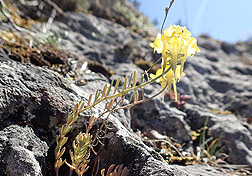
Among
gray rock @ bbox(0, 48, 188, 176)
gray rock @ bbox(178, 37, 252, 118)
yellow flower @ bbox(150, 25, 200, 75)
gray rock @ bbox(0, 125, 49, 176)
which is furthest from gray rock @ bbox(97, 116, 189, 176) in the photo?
gray rock @ bbox(178, 37, 252, 118)

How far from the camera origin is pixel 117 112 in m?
2.14

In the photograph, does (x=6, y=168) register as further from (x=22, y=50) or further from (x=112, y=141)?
(x=22, y=50)

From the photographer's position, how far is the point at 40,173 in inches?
51.0

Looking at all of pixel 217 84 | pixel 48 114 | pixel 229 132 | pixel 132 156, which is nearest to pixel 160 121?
pixel 229 132

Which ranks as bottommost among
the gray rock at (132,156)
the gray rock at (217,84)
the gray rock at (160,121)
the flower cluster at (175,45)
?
the gray rock at (132,156)

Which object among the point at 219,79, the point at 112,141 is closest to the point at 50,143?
the point at 112,141

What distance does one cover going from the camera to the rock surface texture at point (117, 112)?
4.70 ft

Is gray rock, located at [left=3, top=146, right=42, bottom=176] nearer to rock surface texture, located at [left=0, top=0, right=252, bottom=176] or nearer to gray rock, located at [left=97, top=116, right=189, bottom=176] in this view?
rock surface texture, located at [left=0, top=0, right=252, bottom=176]

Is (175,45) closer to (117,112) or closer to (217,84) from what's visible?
(117,112)

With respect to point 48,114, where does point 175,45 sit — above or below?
above

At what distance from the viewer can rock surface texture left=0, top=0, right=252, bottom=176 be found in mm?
1434

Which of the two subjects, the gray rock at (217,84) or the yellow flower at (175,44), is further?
the gray rock at (217,84)

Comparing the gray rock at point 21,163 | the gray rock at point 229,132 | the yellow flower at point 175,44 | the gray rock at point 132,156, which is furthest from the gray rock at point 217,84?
the gray rock at point 21,163

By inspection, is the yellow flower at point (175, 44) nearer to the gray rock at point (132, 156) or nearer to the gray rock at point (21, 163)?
the gray rock at point (132, 156)
